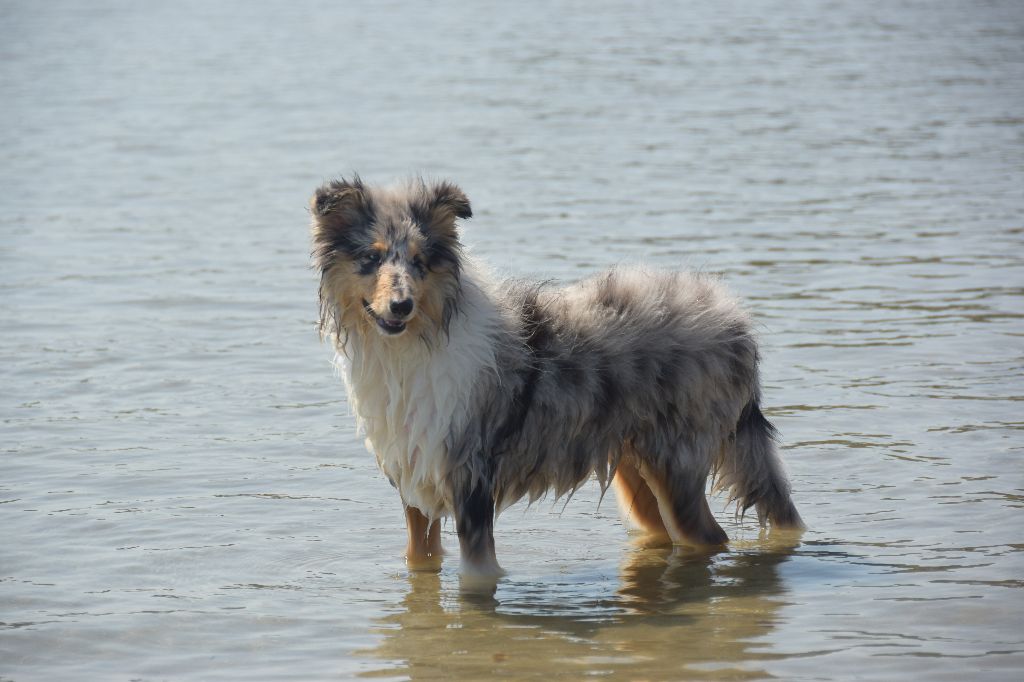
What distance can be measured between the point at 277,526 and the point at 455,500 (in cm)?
150

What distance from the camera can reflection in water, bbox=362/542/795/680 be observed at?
621 cm

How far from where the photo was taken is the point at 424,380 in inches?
275

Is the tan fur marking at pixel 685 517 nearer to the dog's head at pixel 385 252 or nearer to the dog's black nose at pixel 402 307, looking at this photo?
the dog's head at pixel 385 252

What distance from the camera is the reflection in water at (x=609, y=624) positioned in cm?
621

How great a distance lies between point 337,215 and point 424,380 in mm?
891

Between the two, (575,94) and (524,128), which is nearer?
(524,128)

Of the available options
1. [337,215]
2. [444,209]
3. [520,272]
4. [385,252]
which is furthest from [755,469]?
[520,272]

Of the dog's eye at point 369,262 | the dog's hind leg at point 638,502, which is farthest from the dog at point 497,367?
the dog's hind leg at point 638,502

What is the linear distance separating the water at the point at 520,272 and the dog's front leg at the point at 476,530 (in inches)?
8.0

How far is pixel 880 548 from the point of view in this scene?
761 centimetres

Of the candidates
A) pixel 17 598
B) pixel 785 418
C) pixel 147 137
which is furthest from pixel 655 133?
pixel 17 598

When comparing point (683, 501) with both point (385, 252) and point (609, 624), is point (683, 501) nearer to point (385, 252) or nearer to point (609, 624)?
point (609, 624)

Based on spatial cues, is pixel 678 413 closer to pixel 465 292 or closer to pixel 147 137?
pixel 465 292

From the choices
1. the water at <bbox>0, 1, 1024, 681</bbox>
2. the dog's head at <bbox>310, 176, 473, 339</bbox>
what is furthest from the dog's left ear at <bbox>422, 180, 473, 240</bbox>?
the water at <bbox>0, 1, 1024, 681</bbox>
